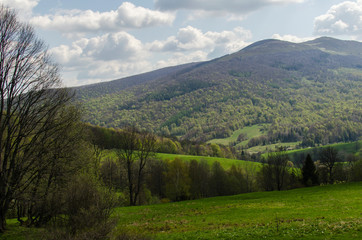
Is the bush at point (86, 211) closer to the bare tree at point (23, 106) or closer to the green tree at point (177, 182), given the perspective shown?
the bare tree at point (23, 106)

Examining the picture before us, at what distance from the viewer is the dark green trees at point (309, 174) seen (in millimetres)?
70625

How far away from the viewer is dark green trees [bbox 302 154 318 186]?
7062cm

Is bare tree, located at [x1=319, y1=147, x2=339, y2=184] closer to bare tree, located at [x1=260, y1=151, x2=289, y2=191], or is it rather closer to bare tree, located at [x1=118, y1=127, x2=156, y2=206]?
bare tree, located at [x1=260, y1=151, x2=289, y2=191]

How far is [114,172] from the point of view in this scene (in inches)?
2360

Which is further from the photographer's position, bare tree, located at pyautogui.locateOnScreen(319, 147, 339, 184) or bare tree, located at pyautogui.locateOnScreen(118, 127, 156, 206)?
bare tree, located at pyautogui.locateOnScreen(319, 147, 339, 184)

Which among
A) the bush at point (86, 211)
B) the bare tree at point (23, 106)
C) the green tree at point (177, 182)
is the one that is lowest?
the green tree at point (177, 182)

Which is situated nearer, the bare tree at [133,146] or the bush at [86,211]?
the bush at [86,211]

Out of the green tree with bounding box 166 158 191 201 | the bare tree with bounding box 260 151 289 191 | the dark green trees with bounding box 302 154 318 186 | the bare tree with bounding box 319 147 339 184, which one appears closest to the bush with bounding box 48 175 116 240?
the green tree with bounding box 166 158 191 201

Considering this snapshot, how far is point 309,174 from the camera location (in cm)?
7100

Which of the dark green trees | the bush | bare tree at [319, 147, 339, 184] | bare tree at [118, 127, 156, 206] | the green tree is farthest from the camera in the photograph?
bare tree at [319, 147, 339, 184]

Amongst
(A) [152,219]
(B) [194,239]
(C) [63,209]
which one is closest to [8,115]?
(C) [63,209]

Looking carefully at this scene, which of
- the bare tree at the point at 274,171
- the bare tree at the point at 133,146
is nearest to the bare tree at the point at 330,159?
the bare tree at the point at 274,171

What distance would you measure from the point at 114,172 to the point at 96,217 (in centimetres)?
4513

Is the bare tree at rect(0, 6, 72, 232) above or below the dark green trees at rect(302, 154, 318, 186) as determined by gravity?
above
